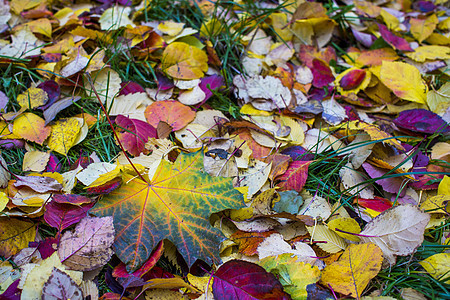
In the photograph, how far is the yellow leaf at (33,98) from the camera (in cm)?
157

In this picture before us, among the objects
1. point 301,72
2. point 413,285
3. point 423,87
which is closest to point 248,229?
point 413,285

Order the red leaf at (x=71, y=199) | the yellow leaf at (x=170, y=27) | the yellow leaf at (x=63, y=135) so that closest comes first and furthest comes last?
the red leaf at (x=71, y=199), the yellow leaf at (x=63, y=135), the yellow leaf at (x=170, y=27)

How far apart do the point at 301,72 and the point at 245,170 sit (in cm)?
83

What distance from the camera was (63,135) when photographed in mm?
1485

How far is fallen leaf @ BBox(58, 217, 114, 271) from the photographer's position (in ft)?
3.58

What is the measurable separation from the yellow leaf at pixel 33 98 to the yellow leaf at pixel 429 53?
2116 millimetres

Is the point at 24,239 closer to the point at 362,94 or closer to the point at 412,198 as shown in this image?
the point at 412,198

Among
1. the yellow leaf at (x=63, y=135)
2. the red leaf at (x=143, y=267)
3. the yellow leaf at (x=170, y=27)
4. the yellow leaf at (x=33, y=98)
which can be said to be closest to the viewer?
the red leaf at (x=143, y=267)

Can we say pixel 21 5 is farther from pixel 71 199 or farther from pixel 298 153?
pixel 298 153

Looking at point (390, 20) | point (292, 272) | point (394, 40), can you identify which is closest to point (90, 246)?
point (292, 272)

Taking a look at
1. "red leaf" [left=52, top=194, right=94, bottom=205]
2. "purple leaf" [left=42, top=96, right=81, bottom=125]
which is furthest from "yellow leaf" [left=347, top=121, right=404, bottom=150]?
"purple leaf" [left=42, top=96, right=81, bottom=125]

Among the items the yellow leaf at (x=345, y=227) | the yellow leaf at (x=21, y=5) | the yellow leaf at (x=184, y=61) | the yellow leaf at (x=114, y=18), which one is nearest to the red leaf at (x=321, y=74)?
the yellow leaf at (x=184, y=61)

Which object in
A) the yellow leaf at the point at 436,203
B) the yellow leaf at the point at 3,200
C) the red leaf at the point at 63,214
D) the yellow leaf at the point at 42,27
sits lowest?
the yellow leaf at the point at 436,203

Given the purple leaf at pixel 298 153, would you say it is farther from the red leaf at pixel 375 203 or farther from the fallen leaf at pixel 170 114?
the fallen leaf at pixel 170 114
